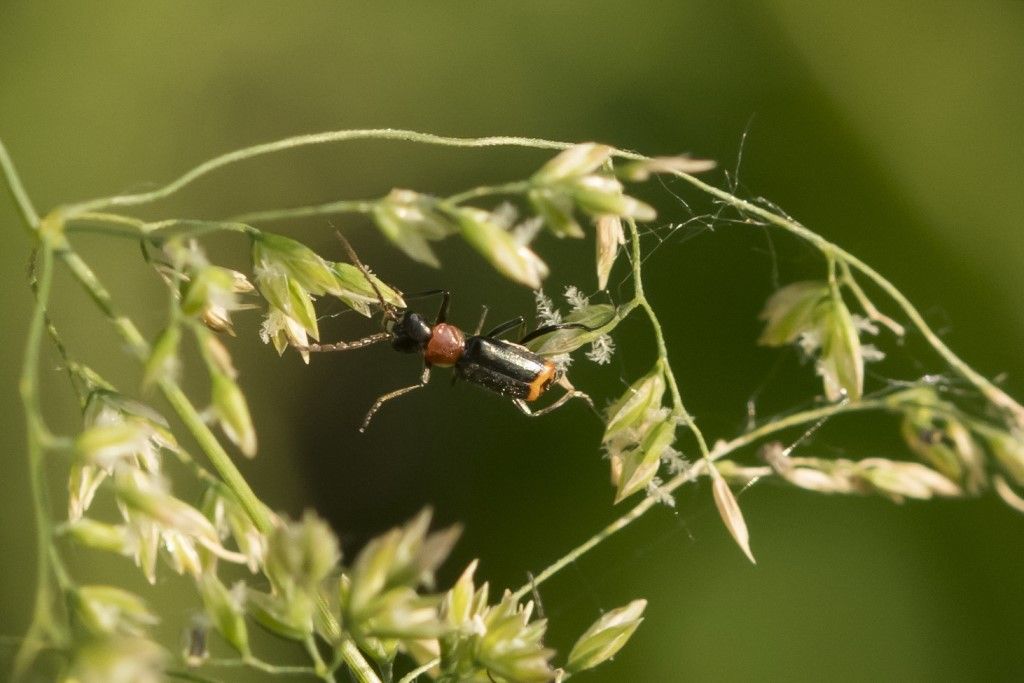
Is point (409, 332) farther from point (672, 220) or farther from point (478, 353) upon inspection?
point (672, 220)

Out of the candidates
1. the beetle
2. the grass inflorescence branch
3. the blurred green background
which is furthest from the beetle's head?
the blurred green background

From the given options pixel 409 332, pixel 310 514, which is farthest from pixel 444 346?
pixel 310 514

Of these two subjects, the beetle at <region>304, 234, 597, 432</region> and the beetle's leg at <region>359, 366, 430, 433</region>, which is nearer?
the beetle's leg at <region>359, 366, 430, 433</region>

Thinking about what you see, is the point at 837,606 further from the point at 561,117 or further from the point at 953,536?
the point at 561,117

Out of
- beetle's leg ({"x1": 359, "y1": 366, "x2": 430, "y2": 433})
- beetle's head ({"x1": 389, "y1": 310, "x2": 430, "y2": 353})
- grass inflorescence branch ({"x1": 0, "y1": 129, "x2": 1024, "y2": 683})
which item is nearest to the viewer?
grass inflorescence branch ({"x1": 0, "y1": 129, "x2": 1024, "y2": 683})

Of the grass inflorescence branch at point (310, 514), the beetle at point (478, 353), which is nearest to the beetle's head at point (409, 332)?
the beetle at point (478, 353)

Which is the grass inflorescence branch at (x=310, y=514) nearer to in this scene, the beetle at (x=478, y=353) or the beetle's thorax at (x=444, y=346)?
the beetle at (x=478, y=353)

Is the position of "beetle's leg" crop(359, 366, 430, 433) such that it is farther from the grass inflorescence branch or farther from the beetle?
the grass inflorescence branch
